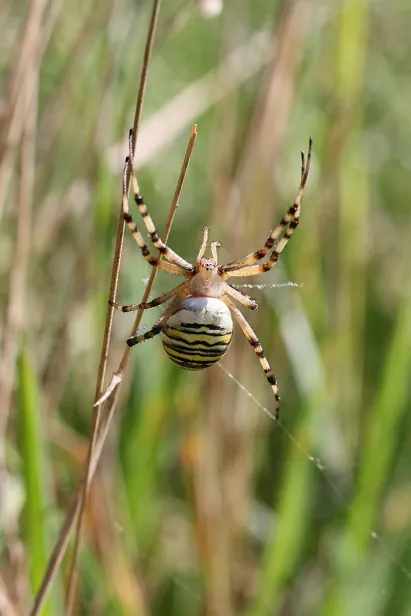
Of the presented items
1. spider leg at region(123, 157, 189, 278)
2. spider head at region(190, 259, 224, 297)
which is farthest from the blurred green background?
spider head at region(190, 259, 224, 297)

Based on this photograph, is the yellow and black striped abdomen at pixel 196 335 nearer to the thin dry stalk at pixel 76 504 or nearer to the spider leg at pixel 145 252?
the spider leg at pixel 145 252

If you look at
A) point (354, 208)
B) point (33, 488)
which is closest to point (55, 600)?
point (33, 488)

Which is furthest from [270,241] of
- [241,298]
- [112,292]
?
[112,292]

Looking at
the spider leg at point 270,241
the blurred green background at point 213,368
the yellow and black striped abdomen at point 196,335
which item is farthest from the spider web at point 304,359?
the yellow and black striped abdomen at point 196,335

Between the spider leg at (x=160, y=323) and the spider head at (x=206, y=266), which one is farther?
the spider head at (x=206, y=266)

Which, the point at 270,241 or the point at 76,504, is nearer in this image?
the point at 76,504

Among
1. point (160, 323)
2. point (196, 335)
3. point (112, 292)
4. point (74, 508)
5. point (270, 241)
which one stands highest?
point (270, 241)

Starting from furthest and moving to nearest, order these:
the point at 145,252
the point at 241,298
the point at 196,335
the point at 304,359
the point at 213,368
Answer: the point at 304,359
the point at 213,368
the point at 241,298
the point at 145,252
the point at 196,335

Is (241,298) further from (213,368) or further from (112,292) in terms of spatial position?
(112,292)
